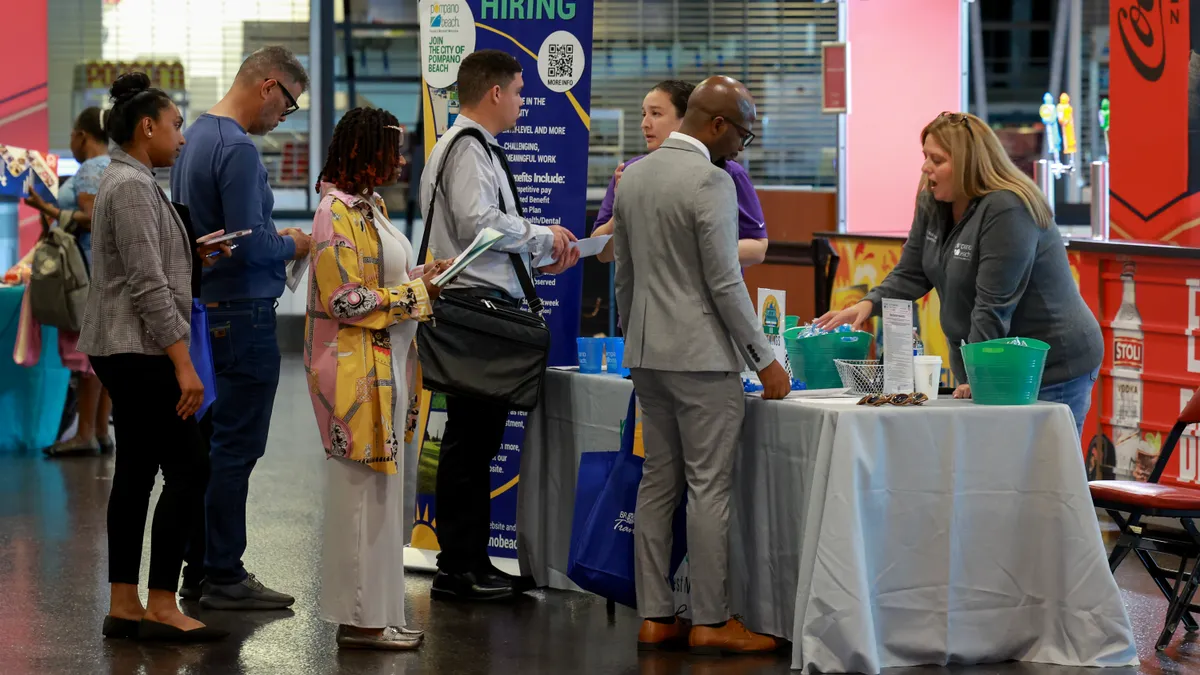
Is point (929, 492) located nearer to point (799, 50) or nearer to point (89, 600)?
point (89, 600)

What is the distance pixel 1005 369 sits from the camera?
372cm

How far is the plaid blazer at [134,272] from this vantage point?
3.82 metres

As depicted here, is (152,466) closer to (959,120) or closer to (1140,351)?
(959,120)

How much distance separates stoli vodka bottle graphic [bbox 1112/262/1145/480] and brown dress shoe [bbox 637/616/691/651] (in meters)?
2.52

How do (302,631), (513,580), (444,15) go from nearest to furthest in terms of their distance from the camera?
(302,631) → (513,580) → (444,15)

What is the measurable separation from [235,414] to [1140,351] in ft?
11.2

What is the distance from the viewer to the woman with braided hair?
12.8 feet

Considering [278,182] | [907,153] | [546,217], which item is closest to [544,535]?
[546,217]

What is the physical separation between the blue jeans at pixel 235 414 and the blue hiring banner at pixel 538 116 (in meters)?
0.71

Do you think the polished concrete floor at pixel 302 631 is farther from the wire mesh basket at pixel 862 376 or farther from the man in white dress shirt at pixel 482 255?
the wire mesh basket at pixel 862 376

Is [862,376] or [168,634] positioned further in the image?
[168,634]

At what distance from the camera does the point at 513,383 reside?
4.48 m

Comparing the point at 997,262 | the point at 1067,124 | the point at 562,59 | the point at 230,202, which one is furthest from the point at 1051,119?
the point at 230,202

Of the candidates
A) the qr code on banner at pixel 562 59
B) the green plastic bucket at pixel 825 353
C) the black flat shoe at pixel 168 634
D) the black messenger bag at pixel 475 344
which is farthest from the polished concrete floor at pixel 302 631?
the qr code on banner at pixel 562 59
